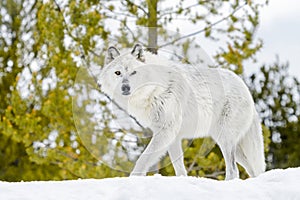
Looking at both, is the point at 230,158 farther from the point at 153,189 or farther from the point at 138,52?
the point at 153,189

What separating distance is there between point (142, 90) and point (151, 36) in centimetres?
112

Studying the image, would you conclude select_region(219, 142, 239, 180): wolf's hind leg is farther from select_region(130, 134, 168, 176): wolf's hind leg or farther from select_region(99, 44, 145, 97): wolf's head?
select_region(99, 44, 145, 97): wolf's head

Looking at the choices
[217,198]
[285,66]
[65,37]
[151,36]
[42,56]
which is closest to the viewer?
[217,198]

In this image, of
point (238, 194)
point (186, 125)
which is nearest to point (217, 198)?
point (238, 194)

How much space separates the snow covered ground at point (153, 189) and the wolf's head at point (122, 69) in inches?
36.3

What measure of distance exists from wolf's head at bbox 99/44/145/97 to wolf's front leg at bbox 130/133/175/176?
40cm

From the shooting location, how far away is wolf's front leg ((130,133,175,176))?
13.1ft

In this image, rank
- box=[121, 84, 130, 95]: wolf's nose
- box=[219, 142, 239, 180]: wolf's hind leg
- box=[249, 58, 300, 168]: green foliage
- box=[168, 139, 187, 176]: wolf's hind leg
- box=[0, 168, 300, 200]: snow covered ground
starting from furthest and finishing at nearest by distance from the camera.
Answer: box=[249, 58, 300, 168]: green foliage
box=[219, 142, 239, 180]: wolf's hind leg
box=[168, 139, 187, 176]: wolf's hind leg
box=[121, 84, 130, 95]: wolf's nose
box=[0, 168, 300, 200]: snow covered ground

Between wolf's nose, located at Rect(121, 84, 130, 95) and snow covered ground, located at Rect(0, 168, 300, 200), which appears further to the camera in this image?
wolf's nose, located at Rect(121, 84, 130, 95)

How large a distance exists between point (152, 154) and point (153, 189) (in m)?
0.97

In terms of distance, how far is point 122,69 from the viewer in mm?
3938

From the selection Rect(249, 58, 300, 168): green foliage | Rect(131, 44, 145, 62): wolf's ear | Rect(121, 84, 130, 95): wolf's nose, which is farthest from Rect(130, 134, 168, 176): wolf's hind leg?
Rect(249, 58, 300, 168): green foliage

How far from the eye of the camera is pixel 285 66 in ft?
57.2

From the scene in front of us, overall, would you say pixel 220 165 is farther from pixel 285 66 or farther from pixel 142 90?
pixel 285 66
